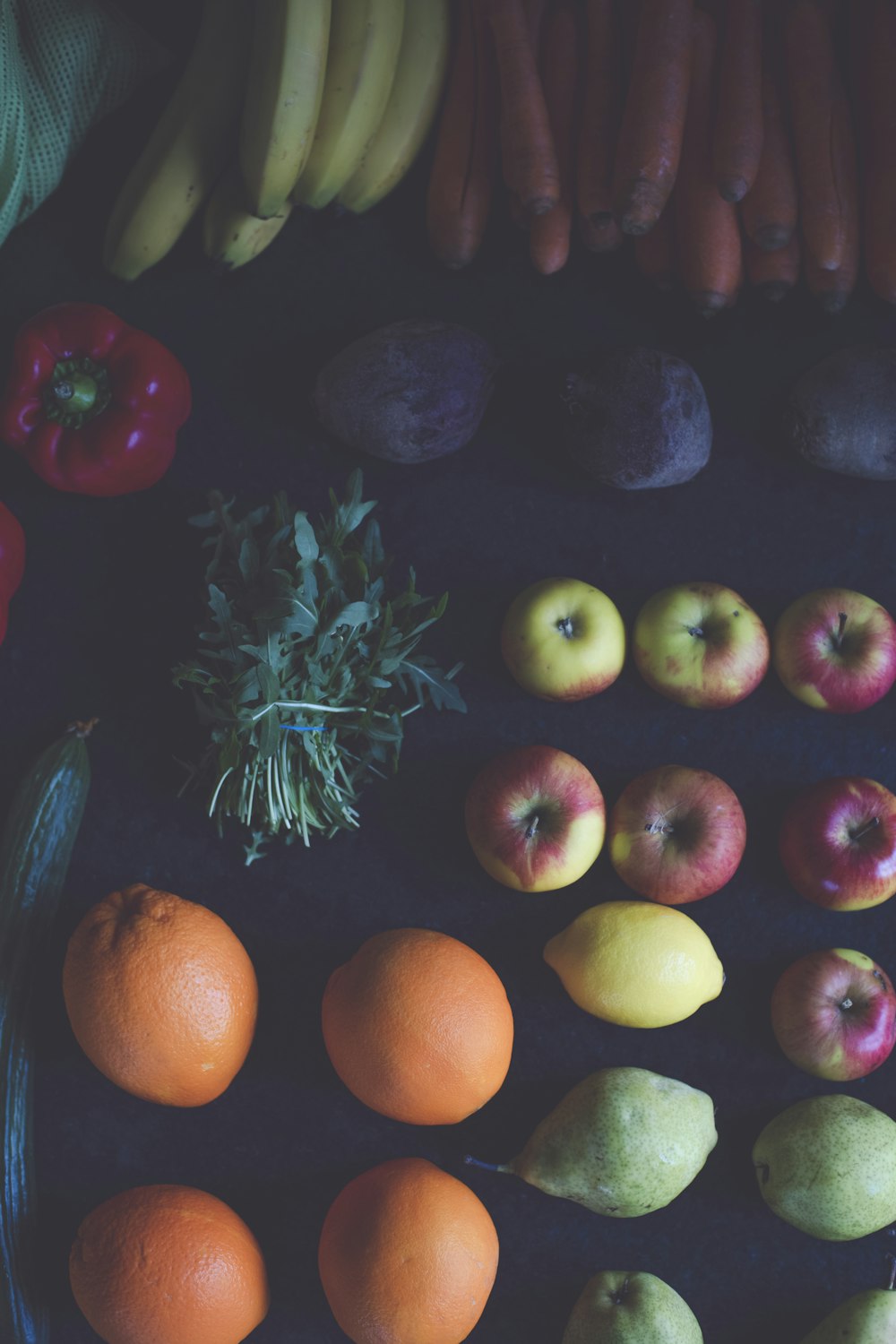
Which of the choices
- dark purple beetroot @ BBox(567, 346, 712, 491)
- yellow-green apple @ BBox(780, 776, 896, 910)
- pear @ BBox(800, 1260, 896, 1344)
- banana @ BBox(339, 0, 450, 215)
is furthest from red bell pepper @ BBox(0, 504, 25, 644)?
pear @ BBox(800, 1260, 896, 1344)

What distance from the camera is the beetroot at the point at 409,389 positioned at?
5.04 ft

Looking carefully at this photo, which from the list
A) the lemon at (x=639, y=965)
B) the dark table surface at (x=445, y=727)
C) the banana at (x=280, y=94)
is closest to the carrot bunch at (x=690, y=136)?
the dark table surface at (x=445, y=727)

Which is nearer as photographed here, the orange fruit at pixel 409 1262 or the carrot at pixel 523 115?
the orange fruit at pixel 409 1262

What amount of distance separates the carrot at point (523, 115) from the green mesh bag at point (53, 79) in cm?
51

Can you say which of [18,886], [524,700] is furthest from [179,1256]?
[524,700]

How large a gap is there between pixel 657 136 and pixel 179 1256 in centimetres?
155

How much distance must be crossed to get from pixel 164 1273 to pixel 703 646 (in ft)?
3.47

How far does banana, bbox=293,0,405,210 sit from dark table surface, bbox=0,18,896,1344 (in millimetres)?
143

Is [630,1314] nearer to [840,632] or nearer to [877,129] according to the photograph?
[840,632]

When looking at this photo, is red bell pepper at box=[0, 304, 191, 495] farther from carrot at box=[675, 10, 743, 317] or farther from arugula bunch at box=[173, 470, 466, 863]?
carrot at box=[675, 10, 743, 317]

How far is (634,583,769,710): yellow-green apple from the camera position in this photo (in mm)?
1534

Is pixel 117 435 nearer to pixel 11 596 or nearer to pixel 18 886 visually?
pixel 11 596

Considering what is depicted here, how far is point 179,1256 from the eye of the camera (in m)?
1.35

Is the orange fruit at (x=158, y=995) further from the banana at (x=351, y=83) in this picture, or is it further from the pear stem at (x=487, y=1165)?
the banana at (x=351, y=83)
